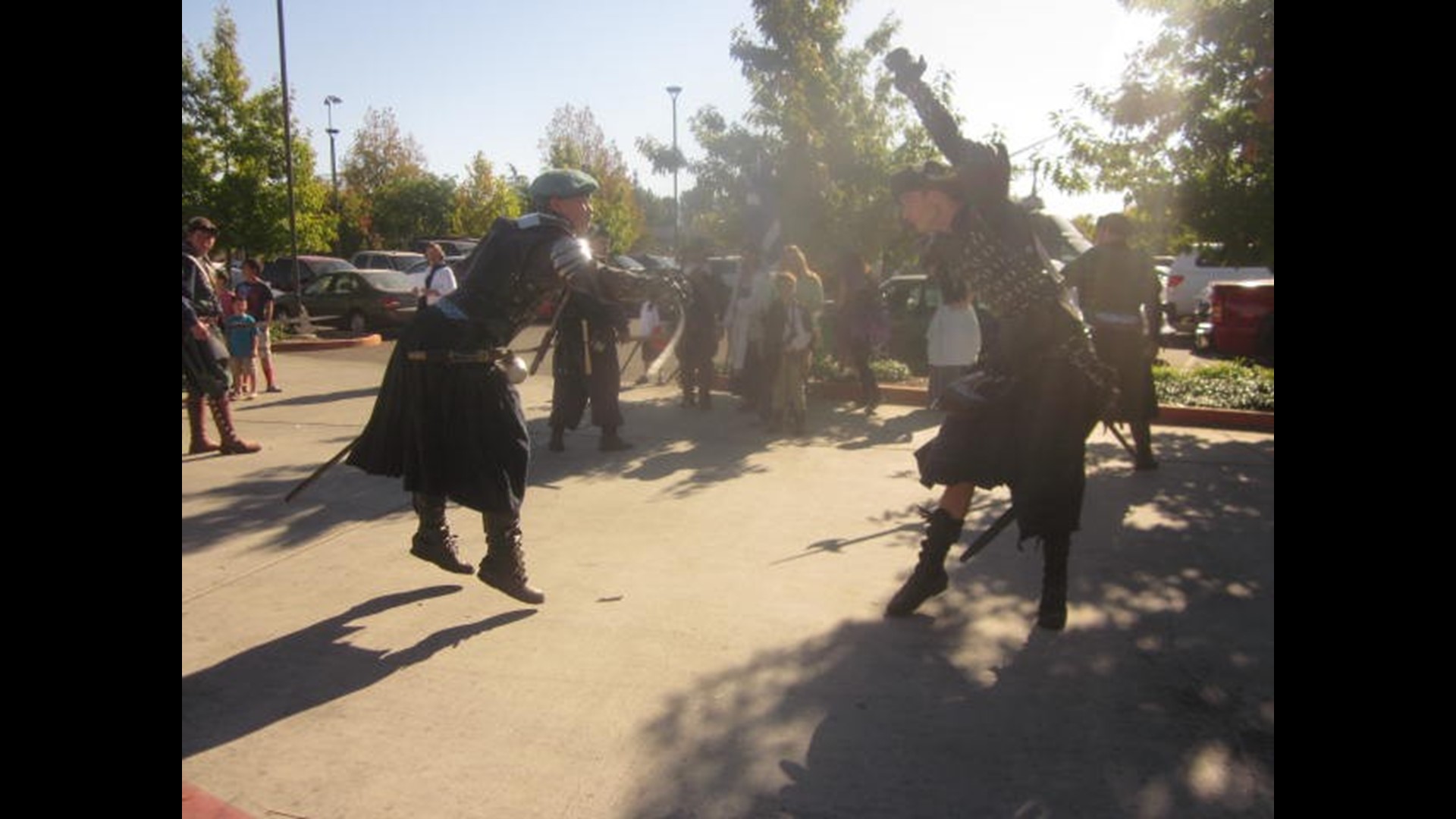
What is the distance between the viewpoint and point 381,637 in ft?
12.8

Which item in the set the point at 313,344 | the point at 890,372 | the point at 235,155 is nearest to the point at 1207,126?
the point at 890,372

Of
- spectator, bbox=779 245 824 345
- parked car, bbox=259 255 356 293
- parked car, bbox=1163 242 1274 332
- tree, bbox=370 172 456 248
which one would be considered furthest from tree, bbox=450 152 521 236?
spectator, bbox=779 245 824 345

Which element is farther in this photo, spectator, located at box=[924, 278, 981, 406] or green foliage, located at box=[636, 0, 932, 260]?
green foliage, located at box=[636, 0, 932, 260]

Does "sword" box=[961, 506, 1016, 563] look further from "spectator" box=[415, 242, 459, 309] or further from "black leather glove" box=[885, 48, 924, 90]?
"spectator" box=[415, 242, 459, 309]

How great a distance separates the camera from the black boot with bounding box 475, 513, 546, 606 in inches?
163

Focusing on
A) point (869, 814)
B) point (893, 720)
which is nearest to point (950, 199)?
point (893, 720)

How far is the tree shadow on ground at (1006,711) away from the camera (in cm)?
272

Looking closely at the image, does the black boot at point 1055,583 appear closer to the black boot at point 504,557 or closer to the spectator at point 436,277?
the black boot at point 504,557

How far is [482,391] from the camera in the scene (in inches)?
164

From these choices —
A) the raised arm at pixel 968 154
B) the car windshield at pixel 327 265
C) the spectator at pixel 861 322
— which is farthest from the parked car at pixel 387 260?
the raised arm at pixel 968 154

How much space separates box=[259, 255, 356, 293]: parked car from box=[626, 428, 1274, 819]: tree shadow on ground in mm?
24485

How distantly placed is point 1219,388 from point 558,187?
8.03 meters

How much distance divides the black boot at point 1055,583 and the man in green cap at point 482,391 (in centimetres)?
212
